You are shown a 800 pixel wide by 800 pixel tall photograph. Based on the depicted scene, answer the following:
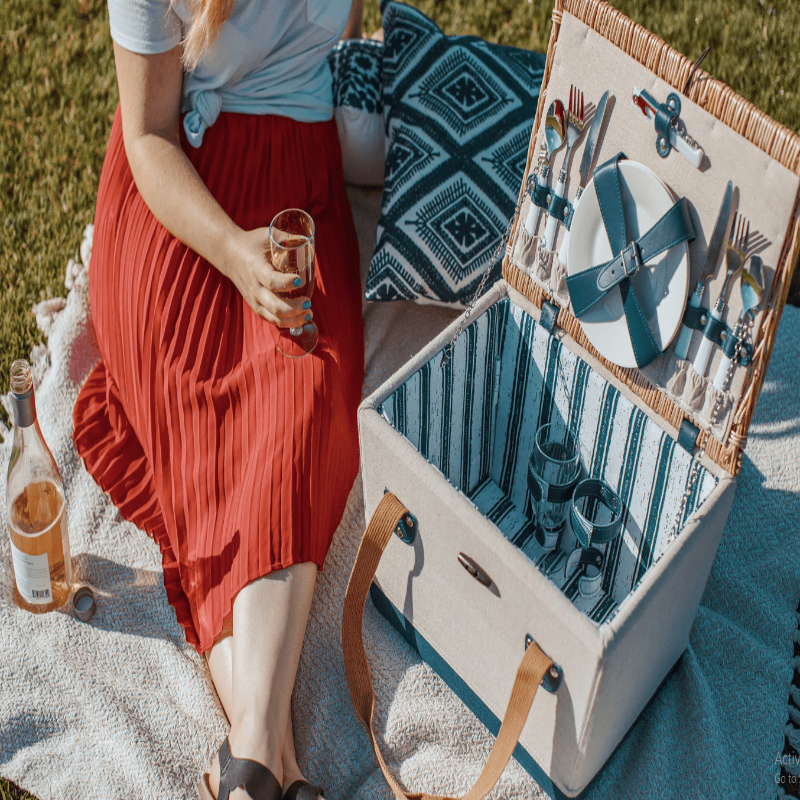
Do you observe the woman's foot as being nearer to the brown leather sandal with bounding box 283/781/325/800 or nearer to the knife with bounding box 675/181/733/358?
the brown leather sandal with bounding box 283/781/325/800

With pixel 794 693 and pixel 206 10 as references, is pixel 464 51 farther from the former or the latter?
pixel 794 693

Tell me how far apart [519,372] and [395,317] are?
467 mm

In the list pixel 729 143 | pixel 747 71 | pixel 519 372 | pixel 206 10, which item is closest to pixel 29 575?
pixel 519 372

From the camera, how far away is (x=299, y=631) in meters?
1.40

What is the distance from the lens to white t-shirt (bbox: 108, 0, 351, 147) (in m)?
1.55

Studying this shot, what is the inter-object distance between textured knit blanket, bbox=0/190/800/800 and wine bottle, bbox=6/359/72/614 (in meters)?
0.05

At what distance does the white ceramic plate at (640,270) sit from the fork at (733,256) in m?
0.04

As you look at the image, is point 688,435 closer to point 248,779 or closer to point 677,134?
point 677,134

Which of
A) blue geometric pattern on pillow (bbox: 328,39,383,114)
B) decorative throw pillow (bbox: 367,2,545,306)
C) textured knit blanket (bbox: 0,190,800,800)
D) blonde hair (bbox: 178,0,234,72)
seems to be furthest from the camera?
blue geometric pattern on pillow (bbox: 328,39,383,114)

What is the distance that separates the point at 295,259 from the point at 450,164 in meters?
0.51

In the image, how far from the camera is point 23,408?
1327 mm

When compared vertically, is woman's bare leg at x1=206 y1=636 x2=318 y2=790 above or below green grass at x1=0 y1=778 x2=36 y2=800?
above

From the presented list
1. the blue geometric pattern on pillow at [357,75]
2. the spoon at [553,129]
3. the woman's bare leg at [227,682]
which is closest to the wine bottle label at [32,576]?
the woman's bare leg at [227,682]

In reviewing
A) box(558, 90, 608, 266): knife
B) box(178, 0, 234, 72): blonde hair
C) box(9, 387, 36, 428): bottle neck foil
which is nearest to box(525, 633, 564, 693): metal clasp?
box(558, 90, 608, 266): knife
